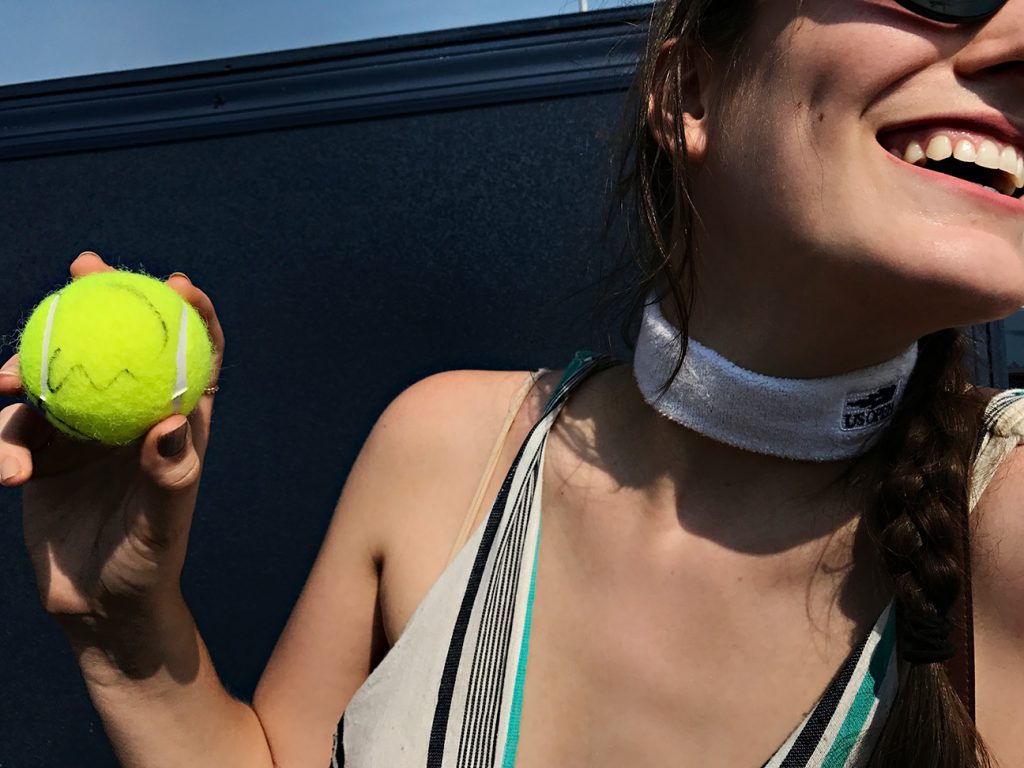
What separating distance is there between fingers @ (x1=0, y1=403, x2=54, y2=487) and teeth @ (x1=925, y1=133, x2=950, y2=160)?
3.15ft

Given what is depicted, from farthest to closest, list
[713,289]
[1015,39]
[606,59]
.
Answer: [606,59], [713,289], [1015,39]

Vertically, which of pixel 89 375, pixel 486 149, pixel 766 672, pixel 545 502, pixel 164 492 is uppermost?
→ pixel 486 149

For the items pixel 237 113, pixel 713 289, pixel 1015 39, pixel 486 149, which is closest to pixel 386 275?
pixel 486 149

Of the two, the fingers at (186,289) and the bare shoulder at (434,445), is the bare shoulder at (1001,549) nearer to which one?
the bare shoulder at (434,445)

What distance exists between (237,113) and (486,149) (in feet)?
1.92

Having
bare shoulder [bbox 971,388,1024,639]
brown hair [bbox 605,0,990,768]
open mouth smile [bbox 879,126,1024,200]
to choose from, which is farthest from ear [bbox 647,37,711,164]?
bare shoulder [bbox 971,388,1024,639]

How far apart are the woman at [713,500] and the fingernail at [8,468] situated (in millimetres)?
19

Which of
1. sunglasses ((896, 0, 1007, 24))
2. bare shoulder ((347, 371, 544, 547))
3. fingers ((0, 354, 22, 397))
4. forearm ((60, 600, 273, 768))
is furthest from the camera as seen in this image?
bare shoulder ((347, 371, 544, 547))

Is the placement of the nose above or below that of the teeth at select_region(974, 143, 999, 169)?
above

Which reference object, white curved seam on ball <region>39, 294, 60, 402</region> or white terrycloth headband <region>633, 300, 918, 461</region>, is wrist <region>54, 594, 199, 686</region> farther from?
white terrycloth headband <region>633, 300, 918, 461</region>

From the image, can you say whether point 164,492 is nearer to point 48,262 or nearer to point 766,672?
point 766,672

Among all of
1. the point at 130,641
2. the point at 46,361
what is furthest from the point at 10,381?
the point at 130,641

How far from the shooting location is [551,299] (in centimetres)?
191

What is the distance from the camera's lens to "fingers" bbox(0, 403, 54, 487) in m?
0.87
